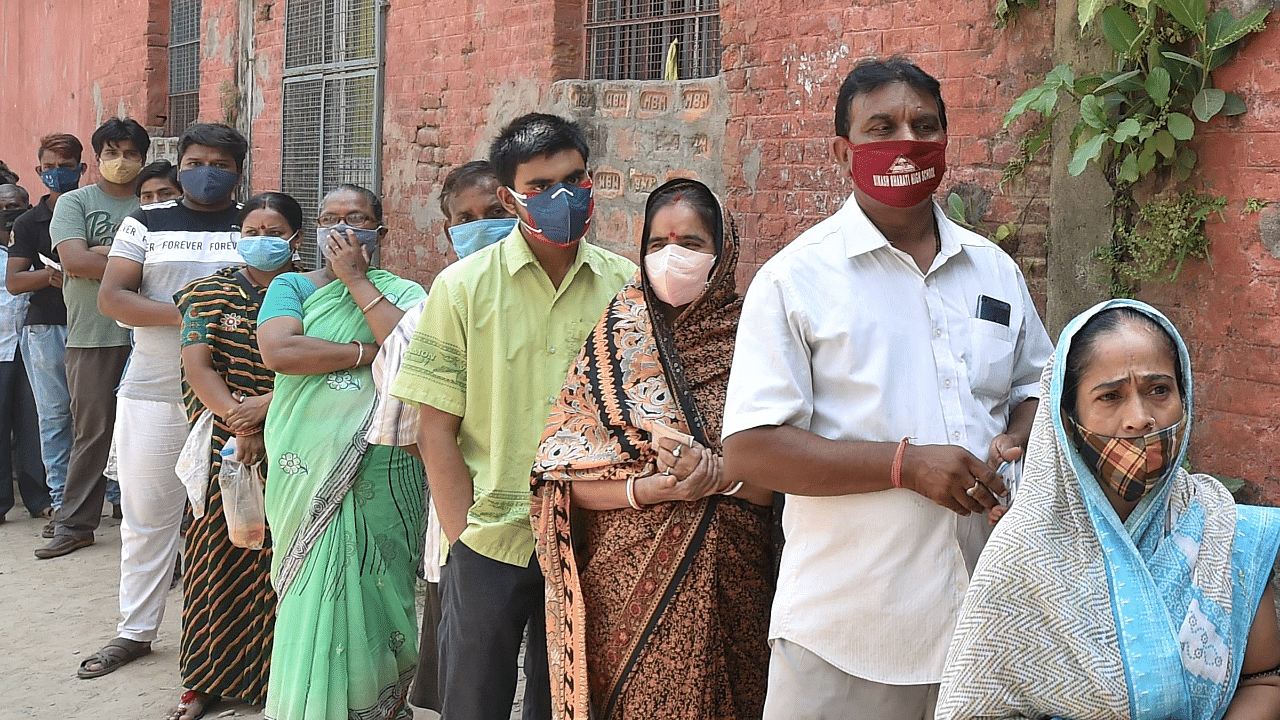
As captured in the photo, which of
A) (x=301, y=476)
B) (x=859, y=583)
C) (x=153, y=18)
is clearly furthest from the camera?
(x=153, y=18)

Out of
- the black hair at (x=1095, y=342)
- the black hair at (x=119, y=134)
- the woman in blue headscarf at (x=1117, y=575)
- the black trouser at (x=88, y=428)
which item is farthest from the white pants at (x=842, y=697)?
the black trouser at (x=88, y=428)

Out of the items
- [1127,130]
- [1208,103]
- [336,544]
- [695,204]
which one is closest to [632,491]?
[695,204]

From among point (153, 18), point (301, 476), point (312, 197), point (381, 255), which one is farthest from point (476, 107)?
point (153, 18)

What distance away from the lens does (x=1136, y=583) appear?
6.46ft

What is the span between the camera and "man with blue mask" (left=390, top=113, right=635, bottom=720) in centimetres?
313

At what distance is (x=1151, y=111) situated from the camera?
11.0 feet

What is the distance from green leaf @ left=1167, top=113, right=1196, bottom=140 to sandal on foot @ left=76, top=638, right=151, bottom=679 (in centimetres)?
425

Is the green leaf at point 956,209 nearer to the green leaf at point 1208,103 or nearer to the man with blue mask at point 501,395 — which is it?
the green leaf at point 1208,103

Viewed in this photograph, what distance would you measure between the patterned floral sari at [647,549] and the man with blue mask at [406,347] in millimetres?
696

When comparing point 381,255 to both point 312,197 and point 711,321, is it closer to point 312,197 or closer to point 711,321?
A: point 312,197

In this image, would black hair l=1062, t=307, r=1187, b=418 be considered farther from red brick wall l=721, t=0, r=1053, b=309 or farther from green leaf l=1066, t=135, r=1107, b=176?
red brick wall l=721, t=0, r=1053, b=309

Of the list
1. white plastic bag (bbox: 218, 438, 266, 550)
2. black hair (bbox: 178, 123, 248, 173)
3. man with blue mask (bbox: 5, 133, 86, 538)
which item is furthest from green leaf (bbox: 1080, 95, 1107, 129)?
man with blue mask (bbox: 5, 133, 86, 538)

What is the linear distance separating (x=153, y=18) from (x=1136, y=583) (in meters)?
10.8

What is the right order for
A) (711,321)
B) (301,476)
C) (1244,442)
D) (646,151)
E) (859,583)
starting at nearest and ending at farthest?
(859,583) → (711,321) → (1244,442) → (301,476) → (646,151)
